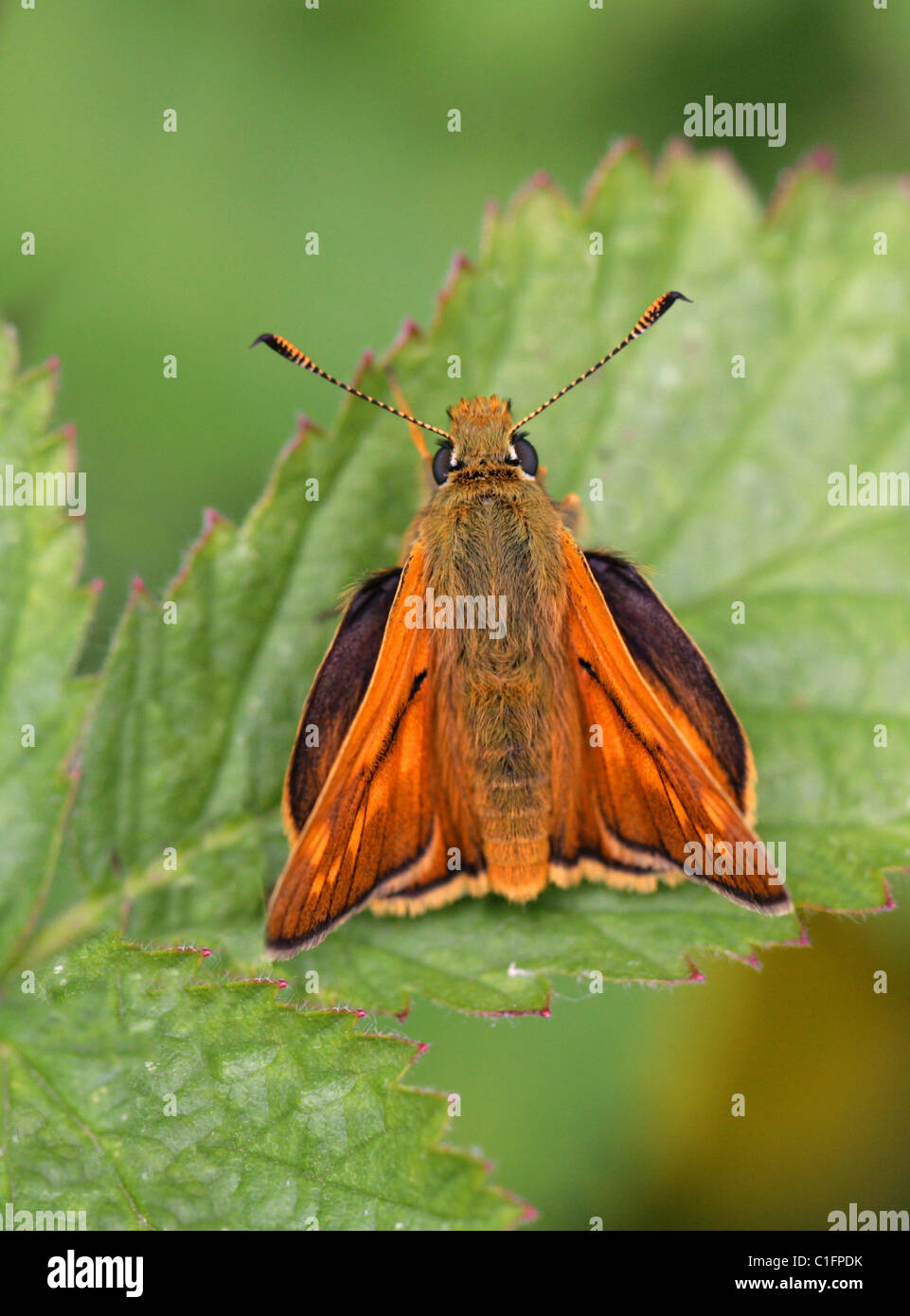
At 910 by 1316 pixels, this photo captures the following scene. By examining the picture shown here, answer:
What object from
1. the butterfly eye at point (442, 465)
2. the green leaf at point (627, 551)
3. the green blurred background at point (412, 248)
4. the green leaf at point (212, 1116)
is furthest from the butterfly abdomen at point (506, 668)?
the green blurred background at point (412, 248)

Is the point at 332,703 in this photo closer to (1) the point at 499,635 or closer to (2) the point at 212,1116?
(1) the point at 499,635

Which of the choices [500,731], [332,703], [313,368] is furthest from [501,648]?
[313,368]

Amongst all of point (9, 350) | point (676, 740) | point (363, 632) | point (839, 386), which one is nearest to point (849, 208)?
point (839, 386)

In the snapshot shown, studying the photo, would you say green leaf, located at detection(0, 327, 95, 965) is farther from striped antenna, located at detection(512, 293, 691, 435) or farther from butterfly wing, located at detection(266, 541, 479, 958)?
striped antenna, located at detection(512, 293, 691, 435)

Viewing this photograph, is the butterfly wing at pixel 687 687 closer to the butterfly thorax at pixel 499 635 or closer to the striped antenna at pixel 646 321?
the butterfly thorax at pixel 499 635

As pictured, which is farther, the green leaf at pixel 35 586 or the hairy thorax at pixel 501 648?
the green leaf at pixel 35 586

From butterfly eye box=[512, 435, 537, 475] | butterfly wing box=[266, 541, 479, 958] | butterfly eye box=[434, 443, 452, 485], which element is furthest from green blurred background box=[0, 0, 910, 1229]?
butterfly eye box=[512, 435, 537, 475]
